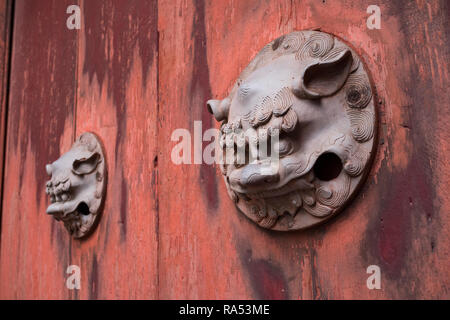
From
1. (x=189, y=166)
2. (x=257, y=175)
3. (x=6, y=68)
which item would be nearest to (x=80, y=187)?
(x=189, y=166)

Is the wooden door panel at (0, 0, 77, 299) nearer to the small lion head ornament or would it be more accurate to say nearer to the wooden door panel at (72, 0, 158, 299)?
the wooden door panel at (72, 0, 158, 299)

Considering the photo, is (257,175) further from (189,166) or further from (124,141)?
(124,141)

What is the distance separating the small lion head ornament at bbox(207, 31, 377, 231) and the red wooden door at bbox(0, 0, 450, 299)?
0.02 m

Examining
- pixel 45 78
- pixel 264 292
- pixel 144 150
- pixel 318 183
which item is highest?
pixel 45 78

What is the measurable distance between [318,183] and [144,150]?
16.1 inches

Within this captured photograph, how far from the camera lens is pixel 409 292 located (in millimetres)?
513

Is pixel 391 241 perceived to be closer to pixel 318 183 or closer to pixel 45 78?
pixel 318 183

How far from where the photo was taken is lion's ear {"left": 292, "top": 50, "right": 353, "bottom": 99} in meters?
0.58

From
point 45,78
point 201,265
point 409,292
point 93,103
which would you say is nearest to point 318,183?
point 409,292

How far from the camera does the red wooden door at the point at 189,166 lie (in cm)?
52

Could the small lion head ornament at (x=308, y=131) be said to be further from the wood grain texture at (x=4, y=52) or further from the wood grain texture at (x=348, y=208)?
the wood grain texture at (x=4, y=52)

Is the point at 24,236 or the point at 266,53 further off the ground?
the point at 266,53

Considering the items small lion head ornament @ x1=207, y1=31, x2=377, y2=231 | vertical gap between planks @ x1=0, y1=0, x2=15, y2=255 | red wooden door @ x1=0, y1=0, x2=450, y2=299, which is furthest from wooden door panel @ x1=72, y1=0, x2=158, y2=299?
vertical gap between planks @ x1=0, y1=0, x2=15, y2=255

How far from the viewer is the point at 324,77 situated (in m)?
0.59
